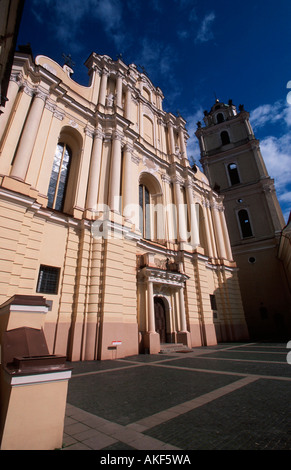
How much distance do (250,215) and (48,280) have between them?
81.6 feet

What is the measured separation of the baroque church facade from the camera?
975cm

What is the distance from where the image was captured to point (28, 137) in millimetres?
10586

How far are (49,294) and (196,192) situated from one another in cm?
1731

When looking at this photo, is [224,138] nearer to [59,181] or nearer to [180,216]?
[180,216]

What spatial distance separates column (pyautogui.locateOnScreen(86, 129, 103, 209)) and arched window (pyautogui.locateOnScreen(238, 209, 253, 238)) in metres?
20.5

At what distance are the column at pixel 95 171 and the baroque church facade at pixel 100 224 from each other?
8 centimetres

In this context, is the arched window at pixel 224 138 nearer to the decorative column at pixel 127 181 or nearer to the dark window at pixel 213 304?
the decorative column at pixel 127 181

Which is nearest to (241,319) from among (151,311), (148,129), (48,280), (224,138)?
(151,311)

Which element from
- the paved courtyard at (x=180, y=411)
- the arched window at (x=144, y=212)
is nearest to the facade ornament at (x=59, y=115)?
the arched window at (x=144, y=212)

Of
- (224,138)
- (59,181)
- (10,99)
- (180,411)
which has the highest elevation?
(224,138)

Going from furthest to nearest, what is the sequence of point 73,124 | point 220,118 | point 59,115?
point 220,118 → point 73,124 → point 59,115

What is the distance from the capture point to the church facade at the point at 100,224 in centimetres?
976
